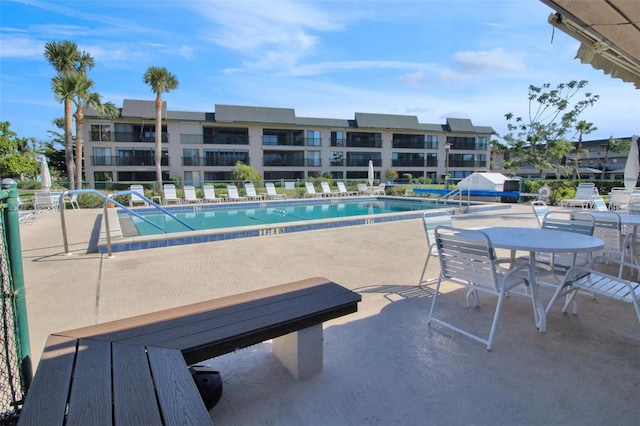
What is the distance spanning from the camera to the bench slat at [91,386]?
1113mm

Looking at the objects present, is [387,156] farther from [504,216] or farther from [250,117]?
[504,216]

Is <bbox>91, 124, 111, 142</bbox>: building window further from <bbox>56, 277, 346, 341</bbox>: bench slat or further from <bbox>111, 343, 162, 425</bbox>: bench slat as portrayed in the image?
<bbox>111, 343, 162, 425</bbox>: bench slat

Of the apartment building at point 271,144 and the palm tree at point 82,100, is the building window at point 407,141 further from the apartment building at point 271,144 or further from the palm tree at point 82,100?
the palm tree at point 82,100

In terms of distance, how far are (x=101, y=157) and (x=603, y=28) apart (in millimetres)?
28173

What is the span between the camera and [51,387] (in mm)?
1259

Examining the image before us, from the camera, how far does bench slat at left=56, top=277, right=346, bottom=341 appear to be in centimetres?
171

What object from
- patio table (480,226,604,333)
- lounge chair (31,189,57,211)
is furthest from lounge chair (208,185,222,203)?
patio table (480,226,604,333)

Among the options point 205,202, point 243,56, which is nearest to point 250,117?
point 243,56

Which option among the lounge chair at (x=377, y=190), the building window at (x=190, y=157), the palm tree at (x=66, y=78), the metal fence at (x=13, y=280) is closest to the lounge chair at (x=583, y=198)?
the lounge chair at (x=377, y=190)

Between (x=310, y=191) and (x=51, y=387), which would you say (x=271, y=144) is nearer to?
(x=310, y=191)

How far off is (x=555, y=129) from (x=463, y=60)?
7158 millimetres

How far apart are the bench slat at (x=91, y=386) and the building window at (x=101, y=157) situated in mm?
27299

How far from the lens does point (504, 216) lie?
9.18 meters

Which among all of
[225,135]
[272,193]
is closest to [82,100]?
[225,135]
